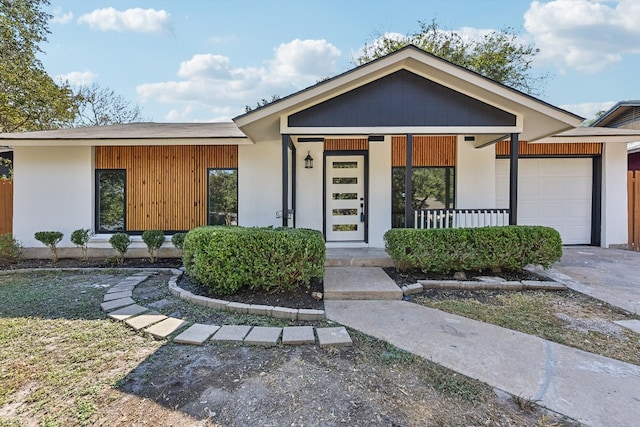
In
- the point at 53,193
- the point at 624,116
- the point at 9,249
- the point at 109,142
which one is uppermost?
the point at 624,116

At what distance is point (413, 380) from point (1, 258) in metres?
8.87

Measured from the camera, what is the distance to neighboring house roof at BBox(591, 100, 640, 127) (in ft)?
41.9

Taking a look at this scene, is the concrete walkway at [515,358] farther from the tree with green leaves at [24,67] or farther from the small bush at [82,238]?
the tree with green leaves at [24,67]

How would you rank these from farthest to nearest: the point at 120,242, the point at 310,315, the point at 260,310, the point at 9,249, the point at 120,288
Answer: the point at 9,249, the point at 120,242, the point at 120,288, the point at 260,310, the point at 310,315

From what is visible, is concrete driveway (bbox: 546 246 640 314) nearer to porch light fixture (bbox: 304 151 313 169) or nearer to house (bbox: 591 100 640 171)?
porch light fixture (bbox: 304 151 313 169)

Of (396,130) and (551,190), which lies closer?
(396,130)

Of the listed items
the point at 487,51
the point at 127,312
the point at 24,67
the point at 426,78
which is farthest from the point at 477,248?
the point at 487,51

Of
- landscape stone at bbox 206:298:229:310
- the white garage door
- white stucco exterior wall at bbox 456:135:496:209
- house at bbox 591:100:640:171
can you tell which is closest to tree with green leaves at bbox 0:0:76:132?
landscape stone at bbox 206:298:229:310

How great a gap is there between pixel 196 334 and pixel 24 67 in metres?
14.7

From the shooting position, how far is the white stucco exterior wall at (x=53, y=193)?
7180 millimetres

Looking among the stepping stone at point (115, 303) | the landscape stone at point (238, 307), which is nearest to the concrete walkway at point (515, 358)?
the landscape stone at point (238, 307)

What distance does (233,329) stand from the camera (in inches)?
129

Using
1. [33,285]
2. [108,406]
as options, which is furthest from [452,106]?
[33,285]

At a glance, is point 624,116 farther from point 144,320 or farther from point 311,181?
point 144,320
